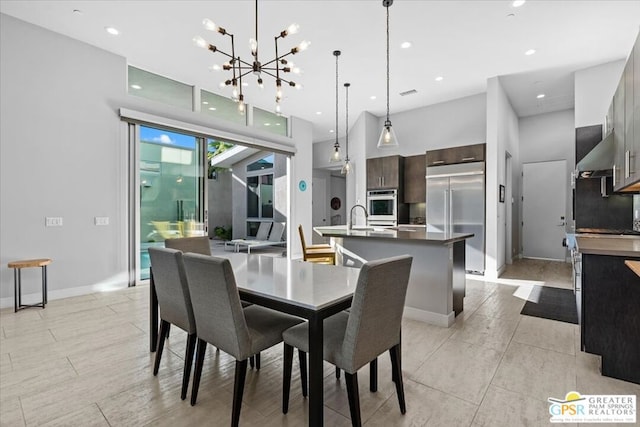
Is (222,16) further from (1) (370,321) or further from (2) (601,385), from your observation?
(2) (601,385)

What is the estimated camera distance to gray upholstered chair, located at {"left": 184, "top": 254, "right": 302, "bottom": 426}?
4.80 ft

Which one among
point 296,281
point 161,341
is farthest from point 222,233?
point 296,281

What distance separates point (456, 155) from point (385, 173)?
149 centimetres

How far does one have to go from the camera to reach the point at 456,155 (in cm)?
555

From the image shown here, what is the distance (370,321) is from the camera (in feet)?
4.72

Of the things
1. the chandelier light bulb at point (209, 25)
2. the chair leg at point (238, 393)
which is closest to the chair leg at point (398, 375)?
the chair leg at point (238, 393)

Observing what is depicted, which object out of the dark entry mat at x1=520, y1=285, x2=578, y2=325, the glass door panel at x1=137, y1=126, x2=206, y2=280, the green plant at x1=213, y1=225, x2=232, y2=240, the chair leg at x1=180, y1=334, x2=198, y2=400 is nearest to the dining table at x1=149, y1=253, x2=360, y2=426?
the chair leg at x1=180, y1=334, x2=198, y2=400

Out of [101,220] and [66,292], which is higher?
[101,220]

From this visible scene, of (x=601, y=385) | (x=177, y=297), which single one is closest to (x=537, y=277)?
(x=601, y=385)

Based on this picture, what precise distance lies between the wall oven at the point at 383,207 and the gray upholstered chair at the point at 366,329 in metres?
4.87

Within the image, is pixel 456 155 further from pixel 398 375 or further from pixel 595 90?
pixel 398 375

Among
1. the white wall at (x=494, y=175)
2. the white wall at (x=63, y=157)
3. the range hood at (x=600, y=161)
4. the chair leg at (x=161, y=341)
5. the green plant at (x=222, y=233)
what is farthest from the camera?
the green plant at (x=222, y=233)

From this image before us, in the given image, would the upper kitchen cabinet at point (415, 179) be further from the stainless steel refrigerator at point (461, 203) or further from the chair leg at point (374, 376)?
the chair leg at point (374, 376)

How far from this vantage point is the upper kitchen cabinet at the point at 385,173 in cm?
639
